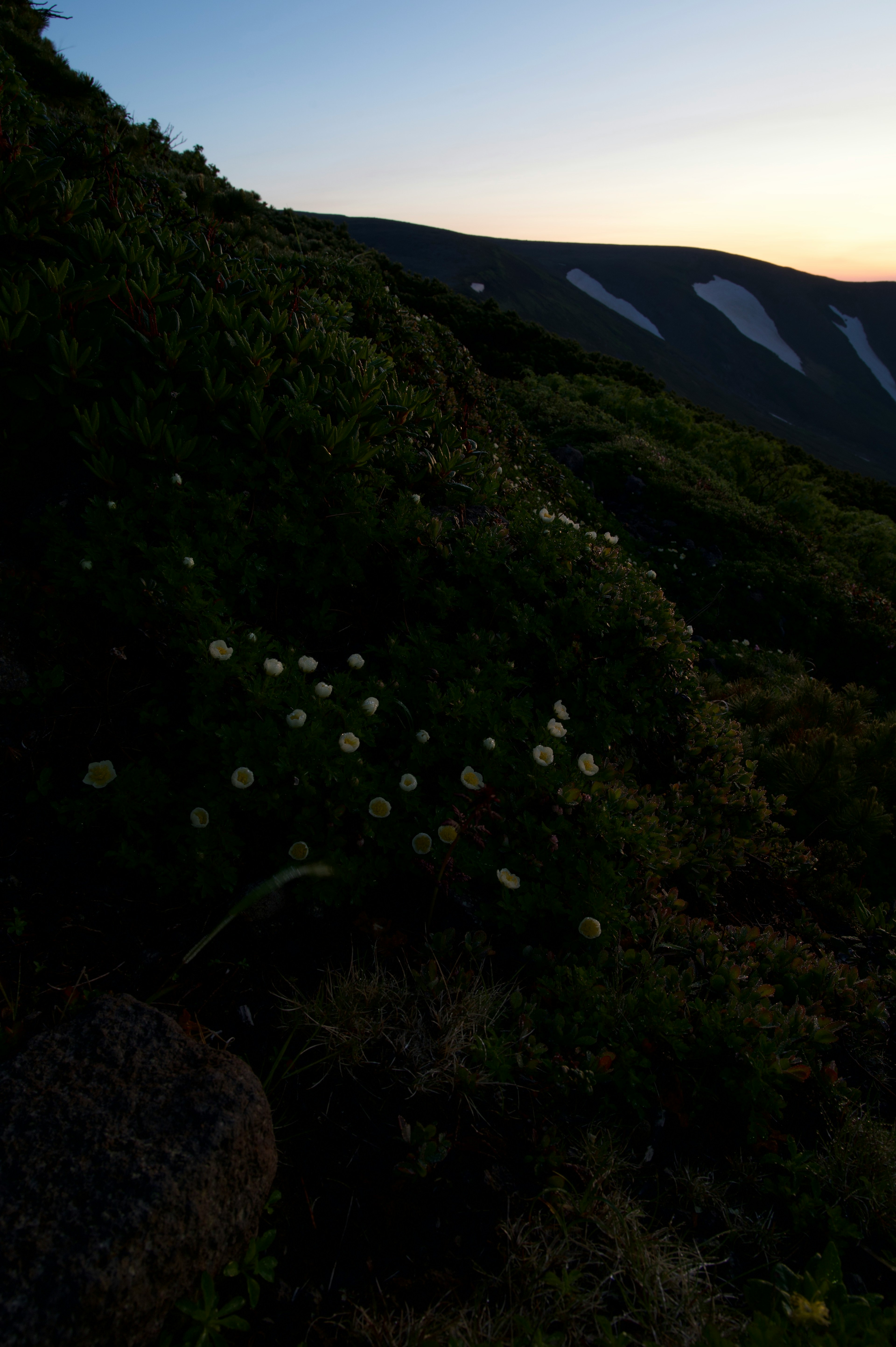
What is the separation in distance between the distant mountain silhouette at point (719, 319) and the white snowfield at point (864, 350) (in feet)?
0.88

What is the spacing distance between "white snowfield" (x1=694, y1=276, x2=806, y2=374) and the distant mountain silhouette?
204 mm

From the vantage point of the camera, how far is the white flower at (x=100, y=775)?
2562 mm

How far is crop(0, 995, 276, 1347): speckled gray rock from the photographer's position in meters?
1.47

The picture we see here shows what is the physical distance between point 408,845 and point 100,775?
1.27 metres

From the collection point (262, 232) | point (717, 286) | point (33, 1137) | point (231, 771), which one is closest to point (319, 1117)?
point (33, 1137)

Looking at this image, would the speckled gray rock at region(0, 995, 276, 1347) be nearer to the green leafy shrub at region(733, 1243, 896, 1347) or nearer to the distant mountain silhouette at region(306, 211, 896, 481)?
the green leafy shrub at region(733, 1243, 896, 1347)

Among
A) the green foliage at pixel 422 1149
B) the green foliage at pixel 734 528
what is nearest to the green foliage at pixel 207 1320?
the green foliage at pixel 422 1149

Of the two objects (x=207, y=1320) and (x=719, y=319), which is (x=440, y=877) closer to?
(x=207, y=1320)

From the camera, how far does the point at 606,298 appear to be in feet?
301

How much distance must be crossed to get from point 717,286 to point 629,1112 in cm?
12091

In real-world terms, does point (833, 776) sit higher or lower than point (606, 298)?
lower

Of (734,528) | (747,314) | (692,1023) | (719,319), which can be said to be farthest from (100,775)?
(747,314)

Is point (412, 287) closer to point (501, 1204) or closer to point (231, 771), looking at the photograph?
point (231, 771)

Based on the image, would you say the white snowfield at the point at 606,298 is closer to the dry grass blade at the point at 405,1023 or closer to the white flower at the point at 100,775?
the white flower at the point at 100,775
